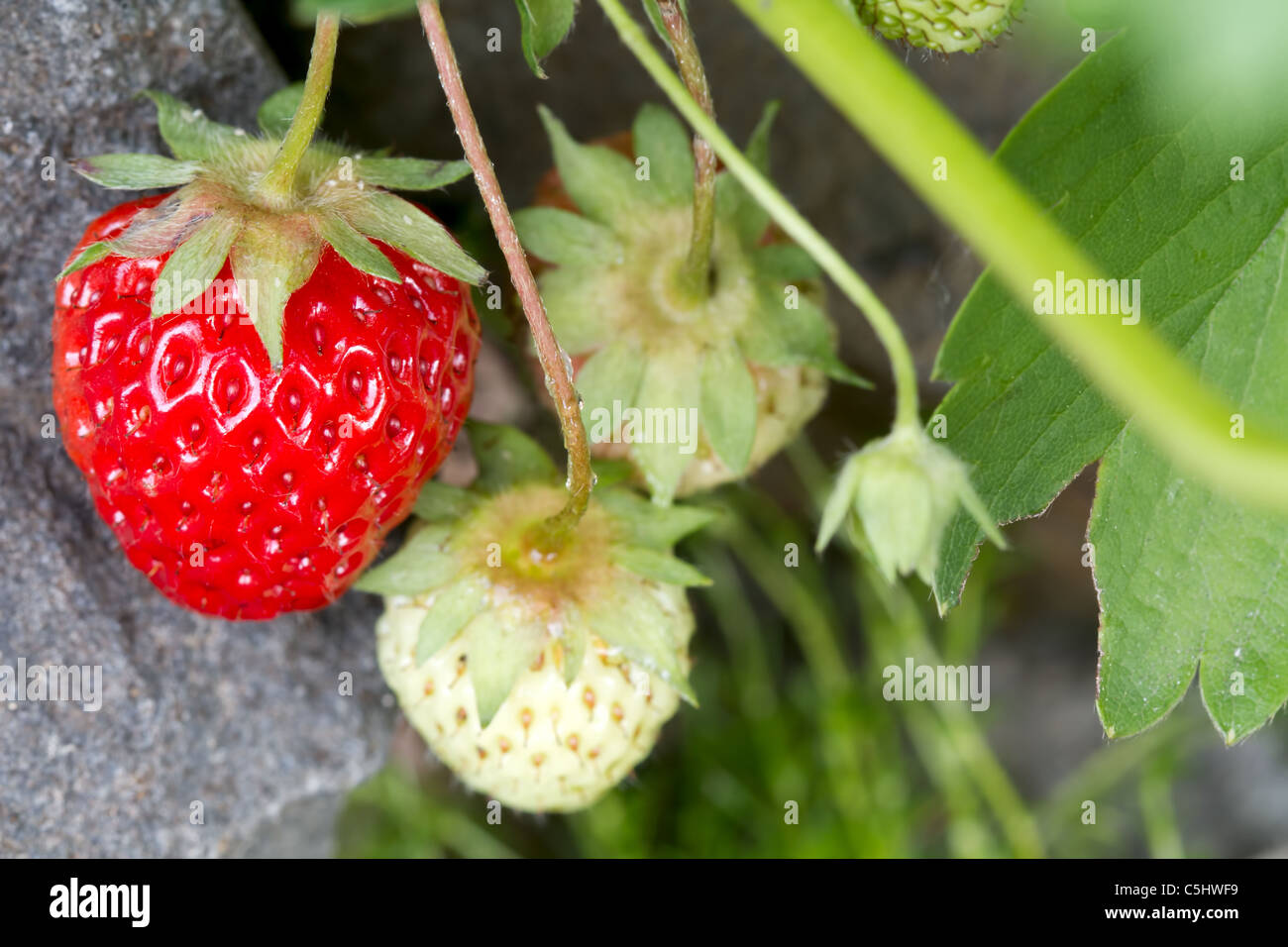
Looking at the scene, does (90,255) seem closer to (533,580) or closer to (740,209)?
(533,580)

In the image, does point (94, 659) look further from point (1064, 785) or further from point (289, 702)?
point (1064, 785)

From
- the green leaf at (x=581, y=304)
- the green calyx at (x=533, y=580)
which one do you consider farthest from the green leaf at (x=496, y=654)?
the green leaf at (x=581, y=304)

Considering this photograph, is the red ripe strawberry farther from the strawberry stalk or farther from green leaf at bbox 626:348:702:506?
green leaf at bbox 626:348:702:506

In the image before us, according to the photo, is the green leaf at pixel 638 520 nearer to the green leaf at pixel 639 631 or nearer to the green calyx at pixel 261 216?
the green leaf at pixel 639 631

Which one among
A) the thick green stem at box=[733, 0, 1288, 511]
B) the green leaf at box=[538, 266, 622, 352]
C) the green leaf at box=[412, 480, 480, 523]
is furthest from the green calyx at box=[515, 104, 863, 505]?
the thick green stem at box=[733, 0, 1288, 511]

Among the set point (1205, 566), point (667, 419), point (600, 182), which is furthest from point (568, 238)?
point (1205, 566)
